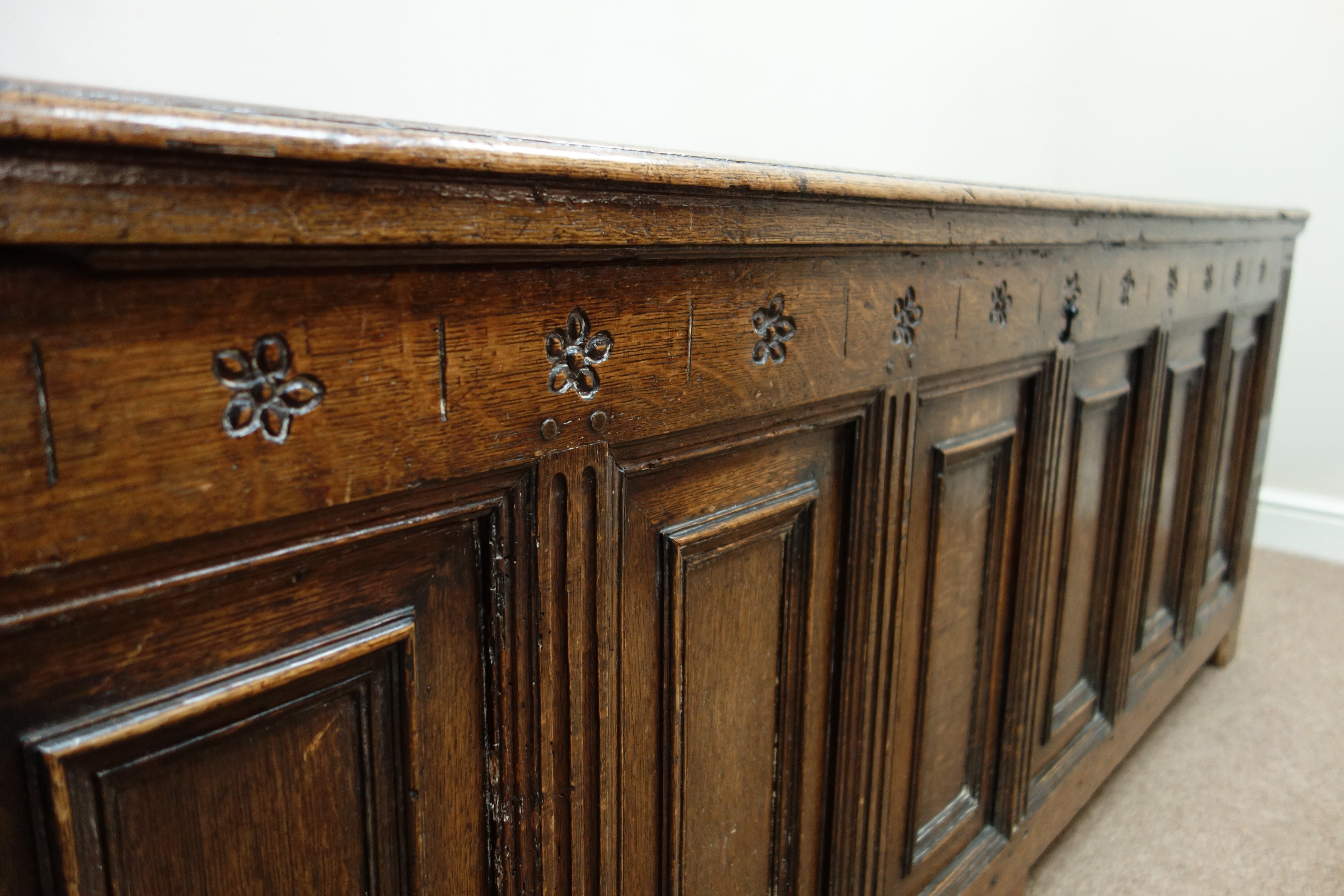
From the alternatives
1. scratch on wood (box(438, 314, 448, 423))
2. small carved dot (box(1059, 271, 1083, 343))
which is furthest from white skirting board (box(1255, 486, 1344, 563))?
scratch on wood (box(438, 314, 448, 423))

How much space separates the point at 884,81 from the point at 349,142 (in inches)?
72.7

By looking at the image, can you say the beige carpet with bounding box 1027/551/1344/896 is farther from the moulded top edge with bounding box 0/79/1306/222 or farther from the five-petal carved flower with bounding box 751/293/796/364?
the moulded top edge with bounding box 0/79/1306/222

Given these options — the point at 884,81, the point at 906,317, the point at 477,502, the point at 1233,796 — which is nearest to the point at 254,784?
the point at 477,502

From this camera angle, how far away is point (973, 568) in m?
0.95

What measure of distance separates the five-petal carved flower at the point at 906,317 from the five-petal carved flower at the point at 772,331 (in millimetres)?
146

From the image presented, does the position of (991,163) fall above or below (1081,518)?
above

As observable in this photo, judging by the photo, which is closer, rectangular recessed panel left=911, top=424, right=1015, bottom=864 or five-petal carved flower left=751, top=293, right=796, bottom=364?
five-petal carved flower left=751, top=293, right=796, bottom=364

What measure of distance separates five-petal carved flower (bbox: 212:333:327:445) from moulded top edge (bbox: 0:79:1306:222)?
0.27 feet

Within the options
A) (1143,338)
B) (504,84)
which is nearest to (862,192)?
(504,84)

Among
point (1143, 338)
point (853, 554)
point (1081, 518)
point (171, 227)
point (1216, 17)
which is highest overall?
point (1216, 17)

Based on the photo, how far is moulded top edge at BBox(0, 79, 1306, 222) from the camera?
0.93 feet

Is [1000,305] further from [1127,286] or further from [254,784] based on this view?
[254,784]

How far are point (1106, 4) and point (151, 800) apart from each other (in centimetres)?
341

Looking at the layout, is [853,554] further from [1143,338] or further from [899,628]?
[1143,338]
